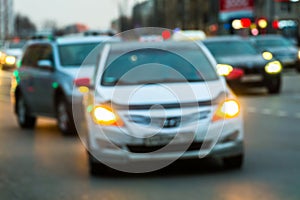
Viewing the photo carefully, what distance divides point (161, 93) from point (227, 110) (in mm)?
757

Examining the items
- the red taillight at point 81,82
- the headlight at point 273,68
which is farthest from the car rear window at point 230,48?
the red taillight at point 81,82

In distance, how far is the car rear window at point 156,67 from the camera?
10.3 metres

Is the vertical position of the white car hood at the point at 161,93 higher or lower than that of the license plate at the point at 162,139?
higher

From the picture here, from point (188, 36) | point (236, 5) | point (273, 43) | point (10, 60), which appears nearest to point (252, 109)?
point (188, 36)

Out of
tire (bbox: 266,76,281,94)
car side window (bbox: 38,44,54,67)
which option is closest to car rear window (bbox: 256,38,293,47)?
tire (bbox: 266,76,281,94)

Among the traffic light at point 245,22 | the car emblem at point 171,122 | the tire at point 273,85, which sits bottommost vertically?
the tire at point 273,85

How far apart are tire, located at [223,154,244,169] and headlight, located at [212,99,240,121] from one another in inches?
18.0

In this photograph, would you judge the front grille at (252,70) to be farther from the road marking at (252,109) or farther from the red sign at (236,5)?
the red sign at (236,5)

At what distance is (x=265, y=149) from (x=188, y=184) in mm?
2968

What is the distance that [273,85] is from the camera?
23.6 metres

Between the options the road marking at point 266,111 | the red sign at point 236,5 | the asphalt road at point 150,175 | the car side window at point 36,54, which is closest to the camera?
the asphalt road at point 150,175

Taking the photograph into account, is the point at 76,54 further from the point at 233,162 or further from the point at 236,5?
the point at 236,5

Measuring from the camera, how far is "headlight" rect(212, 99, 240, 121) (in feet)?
31.6

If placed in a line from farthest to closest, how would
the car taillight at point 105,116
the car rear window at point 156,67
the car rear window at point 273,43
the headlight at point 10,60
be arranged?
the headlight at point 10,60
the car rear window at point 273,43
the car rear window at point 156,67
the car taillight at point 105,116
